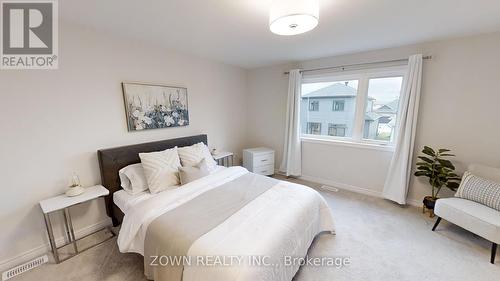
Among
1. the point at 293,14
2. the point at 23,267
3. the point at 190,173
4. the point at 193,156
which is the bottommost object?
the point at 23,267

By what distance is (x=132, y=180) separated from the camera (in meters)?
2.15

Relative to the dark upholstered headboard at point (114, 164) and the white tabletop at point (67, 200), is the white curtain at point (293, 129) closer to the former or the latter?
the dark upholstered headboard at point (114, 164)

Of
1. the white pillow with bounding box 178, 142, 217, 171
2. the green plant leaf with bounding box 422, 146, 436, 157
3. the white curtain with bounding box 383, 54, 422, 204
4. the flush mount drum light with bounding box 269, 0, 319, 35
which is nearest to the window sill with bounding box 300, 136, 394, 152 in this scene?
the white curtain with bounding box 383, 54, 422, 204

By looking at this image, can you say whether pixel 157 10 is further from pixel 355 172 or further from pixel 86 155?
pixel 355 172

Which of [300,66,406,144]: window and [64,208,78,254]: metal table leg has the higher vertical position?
[300,66,406,144]: window

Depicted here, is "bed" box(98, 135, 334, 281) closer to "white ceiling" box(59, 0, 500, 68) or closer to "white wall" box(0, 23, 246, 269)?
"white wall" box(0, 23, 246, 269)

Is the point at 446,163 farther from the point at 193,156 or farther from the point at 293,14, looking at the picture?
the point at 193,156

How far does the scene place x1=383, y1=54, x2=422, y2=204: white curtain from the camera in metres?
2.57

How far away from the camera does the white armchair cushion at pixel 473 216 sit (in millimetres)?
1708

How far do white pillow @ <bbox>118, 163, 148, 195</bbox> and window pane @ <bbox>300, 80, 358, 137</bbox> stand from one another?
2837 millimetres

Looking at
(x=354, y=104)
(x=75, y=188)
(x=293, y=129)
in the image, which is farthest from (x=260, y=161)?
(x=75, y=188)

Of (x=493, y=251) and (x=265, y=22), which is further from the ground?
(x=265, y=22)

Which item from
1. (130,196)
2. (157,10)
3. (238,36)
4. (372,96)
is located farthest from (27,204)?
(372,96)

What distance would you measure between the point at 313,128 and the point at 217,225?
282cm
